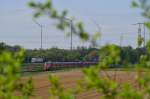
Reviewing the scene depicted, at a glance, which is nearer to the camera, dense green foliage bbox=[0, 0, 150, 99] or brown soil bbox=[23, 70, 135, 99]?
dense green foliage bbox=[0, 0, 150, 99]

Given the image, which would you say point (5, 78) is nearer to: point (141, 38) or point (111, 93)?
point (111, 93)

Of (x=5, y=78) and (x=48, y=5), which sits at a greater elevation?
A: (x=48, y=5)

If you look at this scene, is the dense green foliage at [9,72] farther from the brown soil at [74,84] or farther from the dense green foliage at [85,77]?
the brown soil at [74,84]

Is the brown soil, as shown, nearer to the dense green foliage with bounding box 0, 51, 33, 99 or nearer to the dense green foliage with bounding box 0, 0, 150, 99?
the dense green foliage with bounding box 0, 0, 150, 99

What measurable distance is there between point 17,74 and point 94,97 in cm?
2547

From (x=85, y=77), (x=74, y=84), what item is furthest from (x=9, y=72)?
(x=74, y=84)

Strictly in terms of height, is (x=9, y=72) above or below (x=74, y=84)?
above

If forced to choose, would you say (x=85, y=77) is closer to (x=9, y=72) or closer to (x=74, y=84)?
(x=9, y=72)

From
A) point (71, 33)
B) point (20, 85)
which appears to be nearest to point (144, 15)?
point (71, 33)

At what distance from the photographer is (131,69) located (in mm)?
3219

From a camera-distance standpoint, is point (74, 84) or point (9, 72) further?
point (74, 84)

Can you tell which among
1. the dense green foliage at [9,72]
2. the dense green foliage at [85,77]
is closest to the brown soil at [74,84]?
the dense green foliage at [85,77]

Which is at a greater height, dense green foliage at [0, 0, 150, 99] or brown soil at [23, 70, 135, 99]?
dense green foliage at [0, 0, 150, 99]

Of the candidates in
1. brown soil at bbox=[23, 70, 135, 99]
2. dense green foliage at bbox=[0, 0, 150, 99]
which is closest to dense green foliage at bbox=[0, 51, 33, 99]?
dense green foliage at bbox=[0, 0, 150, 99]
